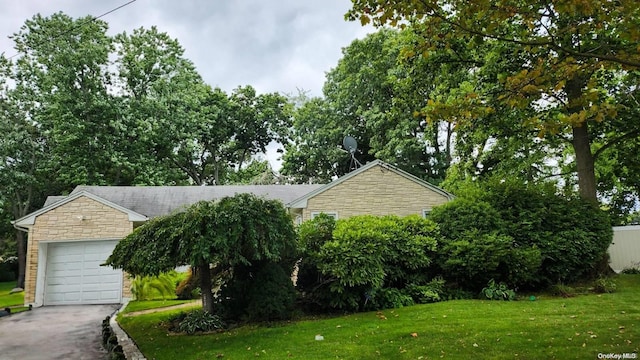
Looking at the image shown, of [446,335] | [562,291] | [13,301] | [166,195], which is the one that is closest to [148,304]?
[166,195]

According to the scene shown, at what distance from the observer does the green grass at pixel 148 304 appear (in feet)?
42.1

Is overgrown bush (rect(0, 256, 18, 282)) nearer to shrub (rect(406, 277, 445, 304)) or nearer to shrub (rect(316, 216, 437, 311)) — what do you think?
shrub (rect(316, 216, 437, 311))

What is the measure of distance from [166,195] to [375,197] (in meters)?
9.96

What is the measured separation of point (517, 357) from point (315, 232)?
5643mm

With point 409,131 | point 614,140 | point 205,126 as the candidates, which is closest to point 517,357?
point 614,140

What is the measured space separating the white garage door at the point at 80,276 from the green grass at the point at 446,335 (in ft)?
23.0

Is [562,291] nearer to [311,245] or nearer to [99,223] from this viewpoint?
[311,245]

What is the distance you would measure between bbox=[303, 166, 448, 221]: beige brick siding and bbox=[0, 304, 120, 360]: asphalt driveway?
24.5ft

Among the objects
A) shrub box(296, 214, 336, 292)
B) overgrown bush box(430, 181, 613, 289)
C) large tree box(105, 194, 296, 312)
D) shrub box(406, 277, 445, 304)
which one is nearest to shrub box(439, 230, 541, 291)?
overgrown bush box(430, 181, 613, 289)

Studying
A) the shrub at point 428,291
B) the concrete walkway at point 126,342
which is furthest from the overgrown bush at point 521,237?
the concrete walkway at point 126,342

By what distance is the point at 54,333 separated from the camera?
32.3ft

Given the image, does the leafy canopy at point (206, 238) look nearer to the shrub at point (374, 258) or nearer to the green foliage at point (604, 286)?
the shrub at point (374, 258)

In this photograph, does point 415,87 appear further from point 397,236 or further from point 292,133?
point 292,133


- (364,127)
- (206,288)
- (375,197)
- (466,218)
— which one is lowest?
(206,288)
